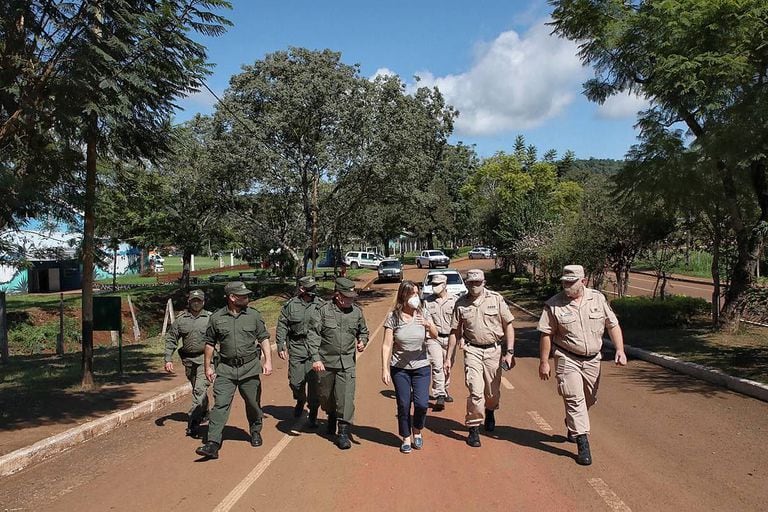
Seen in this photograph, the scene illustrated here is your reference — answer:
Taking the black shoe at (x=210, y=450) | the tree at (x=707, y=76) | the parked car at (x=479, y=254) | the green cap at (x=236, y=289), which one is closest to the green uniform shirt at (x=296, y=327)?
the green cap at (x=236, y=289)

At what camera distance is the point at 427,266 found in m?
54.7

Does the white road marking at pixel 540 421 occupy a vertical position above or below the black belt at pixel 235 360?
below

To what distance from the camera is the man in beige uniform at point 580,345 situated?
5750 mm

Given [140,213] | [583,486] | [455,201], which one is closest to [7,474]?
[583,486]

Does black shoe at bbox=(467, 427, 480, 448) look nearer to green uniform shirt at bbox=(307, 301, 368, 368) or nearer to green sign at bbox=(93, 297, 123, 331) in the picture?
green uniform shirt at bbox=(307, 301, 368, 368)

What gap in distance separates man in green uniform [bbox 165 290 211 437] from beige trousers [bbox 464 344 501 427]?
122 inches

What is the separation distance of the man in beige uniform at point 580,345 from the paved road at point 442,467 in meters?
0.45

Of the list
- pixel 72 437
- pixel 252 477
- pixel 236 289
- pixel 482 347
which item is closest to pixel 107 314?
pixel 72 437

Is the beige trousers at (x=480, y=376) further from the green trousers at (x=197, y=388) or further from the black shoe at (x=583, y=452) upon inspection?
the green trousers at (x=197, y=388)

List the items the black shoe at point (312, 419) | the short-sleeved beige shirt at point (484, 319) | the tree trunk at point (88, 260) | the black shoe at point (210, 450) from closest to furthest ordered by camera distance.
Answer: the black shoe at point (210, 450) → the short-sleeved beige shirt at point (484, 319) → the black shoe at point (312, 419) → the tree trunk at point (88, 260)

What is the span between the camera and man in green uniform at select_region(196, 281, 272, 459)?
6.39 metres

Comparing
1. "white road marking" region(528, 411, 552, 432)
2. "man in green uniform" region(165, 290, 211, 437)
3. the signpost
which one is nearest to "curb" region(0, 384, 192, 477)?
"man in green uniform" region(165, 290, 211, 437)

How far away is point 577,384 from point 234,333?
3506 millimetres

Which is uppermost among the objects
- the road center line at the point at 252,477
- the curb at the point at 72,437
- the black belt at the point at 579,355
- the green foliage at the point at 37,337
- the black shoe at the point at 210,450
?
the black belt at the point at 579,355
